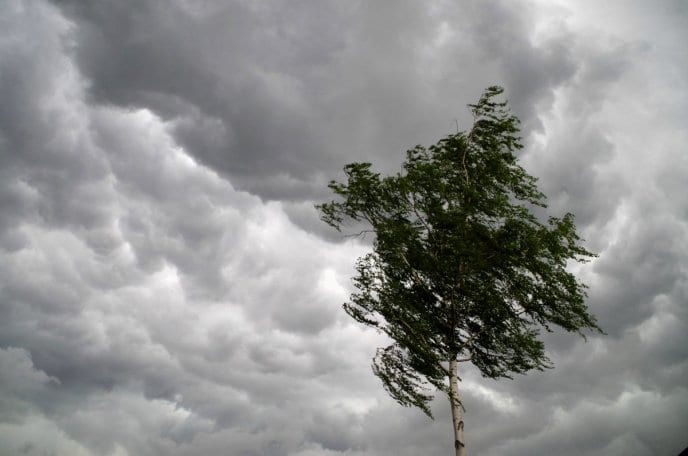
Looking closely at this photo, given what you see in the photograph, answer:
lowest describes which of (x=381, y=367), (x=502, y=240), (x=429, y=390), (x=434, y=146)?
(x=429, y=390)

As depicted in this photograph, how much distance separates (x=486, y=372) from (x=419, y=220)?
6.91 m

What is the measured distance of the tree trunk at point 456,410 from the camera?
14.7 metres

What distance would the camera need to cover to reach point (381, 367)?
1772 centimetres

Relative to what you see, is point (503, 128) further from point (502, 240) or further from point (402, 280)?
point (402, 280)

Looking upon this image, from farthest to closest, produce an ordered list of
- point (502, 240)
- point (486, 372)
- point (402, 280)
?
point (402, 280) < point (486, 372) < point (502, 240)

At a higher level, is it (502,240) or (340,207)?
(340,207)

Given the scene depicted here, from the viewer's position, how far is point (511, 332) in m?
16.5

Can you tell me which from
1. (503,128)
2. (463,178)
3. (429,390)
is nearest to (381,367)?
(429,390)

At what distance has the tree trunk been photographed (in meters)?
14.7

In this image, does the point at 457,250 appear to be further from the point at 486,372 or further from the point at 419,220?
the point at 486,372

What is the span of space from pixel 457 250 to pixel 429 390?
5701 millimetres

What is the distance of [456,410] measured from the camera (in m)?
15.3

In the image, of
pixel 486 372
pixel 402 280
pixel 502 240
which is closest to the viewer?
pixel 502 240

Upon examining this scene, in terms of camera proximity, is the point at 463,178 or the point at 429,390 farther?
the point at 463,178
